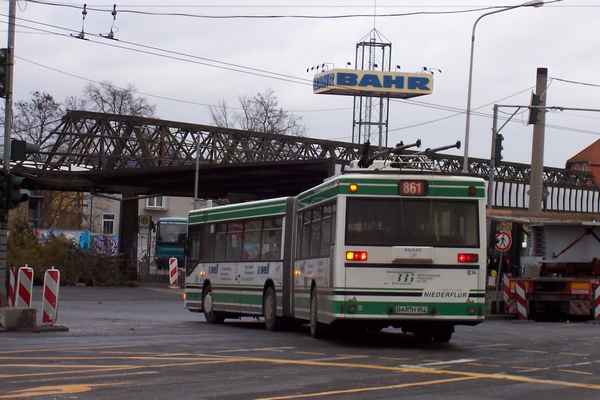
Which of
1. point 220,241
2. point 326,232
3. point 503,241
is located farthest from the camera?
point 503,241

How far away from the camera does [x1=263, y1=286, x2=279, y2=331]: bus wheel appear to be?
78.2 feet

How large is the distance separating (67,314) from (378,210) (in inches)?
540

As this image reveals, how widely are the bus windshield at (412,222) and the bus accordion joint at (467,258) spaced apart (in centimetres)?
15

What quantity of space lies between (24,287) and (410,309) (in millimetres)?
8087

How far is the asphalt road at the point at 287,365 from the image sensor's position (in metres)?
12.2

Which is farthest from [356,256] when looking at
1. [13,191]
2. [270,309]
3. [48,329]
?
[13,191]

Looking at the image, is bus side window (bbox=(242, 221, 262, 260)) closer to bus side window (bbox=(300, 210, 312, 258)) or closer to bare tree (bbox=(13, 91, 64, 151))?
bus side window (bbox=(300, 210, 312, 258))

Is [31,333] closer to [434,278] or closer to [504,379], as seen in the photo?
[434,278]

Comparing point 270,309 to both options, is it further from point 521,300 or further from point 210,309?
point 521,300

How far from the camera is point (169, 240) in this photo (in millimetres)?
83438

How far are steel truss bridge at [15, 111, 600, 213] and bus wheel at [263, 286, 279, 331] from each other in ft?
80.9

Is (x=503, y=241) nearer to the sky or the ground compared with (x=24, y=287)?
nearer to the sky

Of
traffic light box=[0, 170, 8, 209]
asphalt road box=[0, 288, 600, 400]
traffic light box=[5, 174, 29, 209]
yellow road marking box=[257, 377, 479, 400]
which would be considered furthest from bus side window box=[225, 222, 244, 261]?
yellow road marking box=[257, 377, 479, 400]

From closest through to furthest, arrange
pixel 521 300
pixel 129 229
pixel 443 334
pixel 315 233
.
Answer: pixel 443 334 < pixel 315 233 < pixel 521 300 < pixel 129 229
